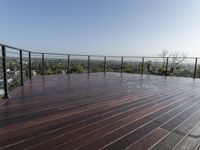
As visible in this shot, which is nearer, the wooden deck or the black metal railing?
the wooden deck

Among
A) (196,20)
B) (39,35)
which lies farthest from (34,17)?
(196,20)

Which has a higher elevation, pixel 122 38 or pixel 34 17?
pixel 34 17

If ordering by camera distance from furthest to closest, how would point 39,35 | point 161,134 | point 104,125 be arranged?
point 39,35 → point 104,125 → point 161,134

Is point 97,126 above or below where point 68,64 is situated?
below

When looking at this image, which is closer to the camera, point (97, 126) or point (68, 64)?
point (97, 126)

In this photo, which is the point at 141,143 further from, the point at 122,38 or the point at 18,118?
the point at 122,38

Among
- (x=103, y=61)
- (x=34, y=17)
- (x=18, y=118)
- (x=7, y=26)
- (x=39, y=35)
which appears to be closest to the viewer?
(x=18, y=118)

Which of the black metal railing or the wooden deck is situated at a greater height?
the black metal railing

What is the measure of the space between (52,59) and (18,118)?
471cm

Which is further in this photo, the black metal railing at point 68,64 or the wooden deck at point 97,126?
the black metal railing at point 68,64

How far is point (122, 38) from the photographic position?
12.0 m

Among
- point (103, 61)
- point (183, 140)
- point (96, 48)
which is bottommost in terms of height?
point (183, 140)

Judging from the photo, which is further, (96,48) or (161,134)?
(96,48)

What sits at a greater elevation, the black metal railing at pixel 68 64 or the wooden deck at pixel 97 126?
the black metal railing at pixel 68 64
